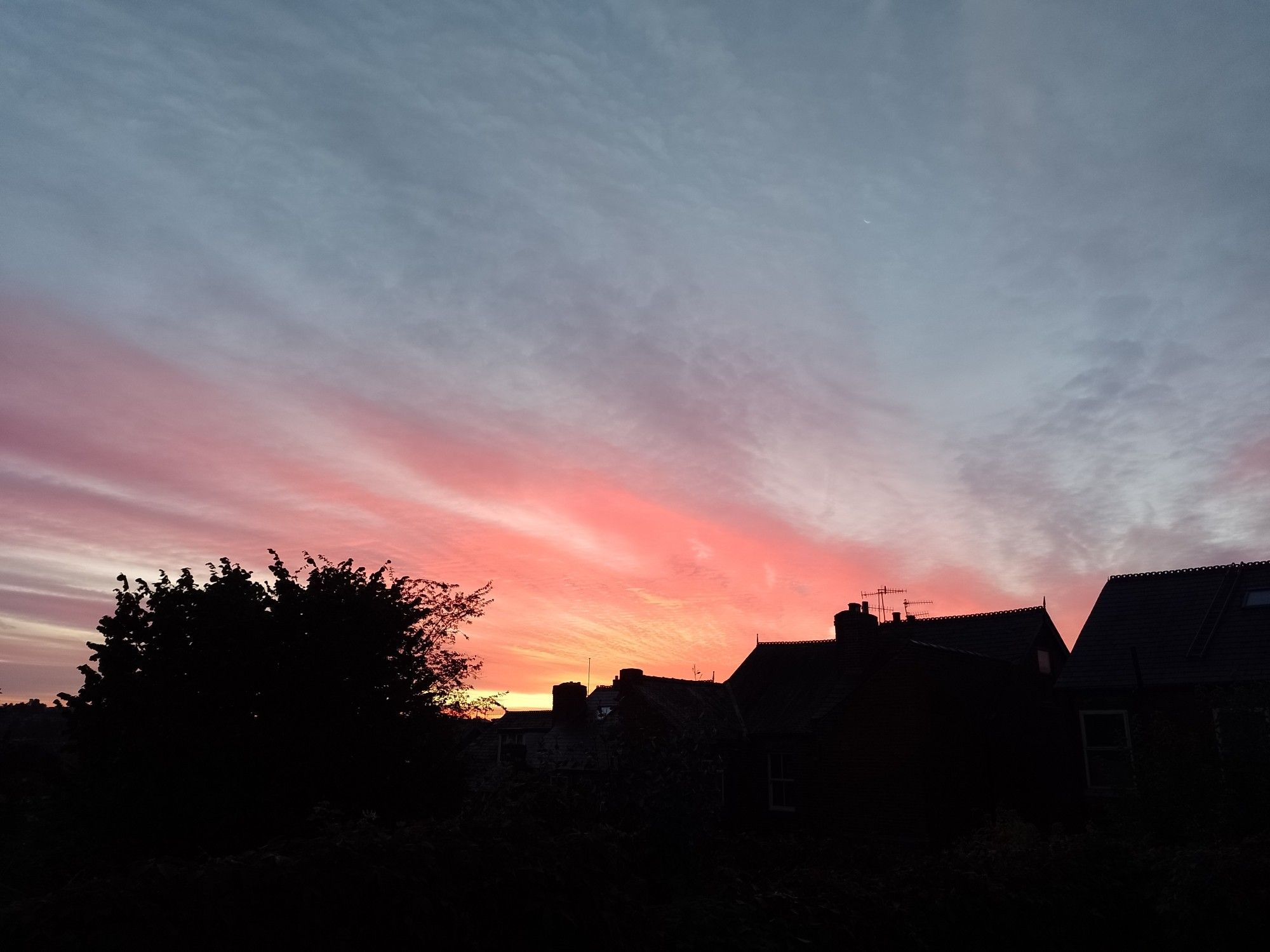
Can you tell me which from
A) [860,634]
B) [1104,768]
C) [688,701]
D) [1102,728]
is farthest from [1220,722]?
[688,701]

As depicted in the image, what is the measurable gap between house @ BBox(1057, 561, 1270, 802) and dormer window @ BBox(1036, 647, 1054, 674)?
4.99 m

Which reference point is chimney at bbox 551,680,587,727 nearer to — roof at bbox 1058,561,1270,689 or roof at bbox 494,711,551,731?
roof at bbox 494,711,551,731

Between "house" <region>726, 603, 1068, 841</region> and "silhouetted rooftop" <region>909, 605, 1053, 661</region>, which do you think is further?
"silhouetted rooftop" <region>909, 605, 1053, 661</region>

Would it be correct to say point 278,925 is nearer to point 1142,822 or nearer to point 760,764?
point 1142,822

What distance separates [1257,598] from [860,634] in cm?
1389

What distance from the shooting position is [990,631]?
39688 mm

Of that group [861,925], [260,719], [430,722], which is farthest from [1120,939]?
[260,719]

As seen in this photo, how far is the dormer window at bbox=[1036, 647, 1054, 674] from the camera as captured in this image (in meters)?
38.6

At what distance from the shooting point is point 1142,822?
2284 cm

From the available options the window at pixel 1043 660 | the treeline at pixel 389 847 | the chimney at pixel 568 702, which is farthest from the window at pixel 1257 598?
the chimney at pixel 568 702

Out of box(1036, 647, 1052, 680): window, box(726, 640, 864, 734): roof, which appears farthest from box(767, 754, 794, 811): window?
box(1036, 647, 1052, 680): window

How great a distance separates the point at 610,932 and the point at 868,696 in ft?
90.4

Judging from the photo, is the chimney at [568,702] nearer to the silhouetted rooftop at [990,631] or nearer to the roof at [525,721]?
the roof at [525,721]

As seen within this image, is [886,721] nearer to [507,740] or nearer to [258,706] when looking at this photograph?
[258,706]
